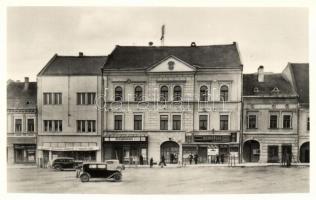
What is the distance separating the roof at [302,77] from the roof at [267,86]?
2.36 feet

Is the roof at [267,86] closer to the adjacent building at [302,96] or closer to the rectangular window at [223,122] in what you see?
the adjacent building at [302,96]

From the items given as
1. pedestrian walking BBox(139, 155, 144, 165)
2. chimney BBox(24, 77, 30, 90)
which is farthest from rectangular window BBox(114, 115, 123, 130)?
chimney BBox(24, 77, 30, 90)

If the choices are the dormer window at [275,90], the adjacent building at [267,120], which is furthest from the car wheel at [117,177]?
the dormer window at [275,90]

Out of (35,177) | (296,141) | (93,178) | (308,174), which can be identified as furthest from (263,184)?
(35,177)

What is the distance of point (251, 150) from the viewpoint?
13.2 meters

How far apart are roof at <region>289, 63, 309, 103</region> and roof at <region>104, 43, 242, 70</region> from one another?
1.13m

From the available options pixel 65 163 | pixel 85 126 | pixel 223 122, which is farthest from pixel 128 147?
pixel 223 122

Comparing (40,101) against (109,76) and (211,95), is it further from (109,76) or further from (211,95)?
(211,95)

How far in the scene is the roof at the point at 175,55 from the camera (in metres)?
11.9

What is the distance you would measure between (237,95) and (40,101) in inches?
151

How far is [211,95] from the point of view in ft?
41.6

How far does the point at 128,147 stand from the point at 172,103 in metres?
1.33

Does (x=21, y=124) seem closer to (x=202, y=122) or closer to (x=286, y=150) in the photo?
(x=202, y=122)

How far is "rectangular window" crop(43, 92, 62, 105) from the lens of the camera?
476 inches
